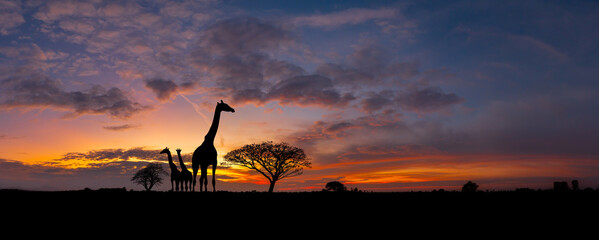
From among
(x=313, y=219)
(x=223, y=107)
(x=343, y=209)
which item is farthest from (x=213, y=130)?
(x=313, y=219)

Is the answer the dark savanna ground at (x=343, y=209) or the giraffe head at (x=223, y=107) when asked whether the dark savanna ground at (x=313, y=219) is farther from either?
the giraffe head at (x=223, y=107)

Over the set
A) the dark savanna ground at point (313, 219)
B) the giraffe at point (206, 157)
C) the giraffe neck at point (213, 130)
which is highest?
the giraffe neck at point (213, 130)

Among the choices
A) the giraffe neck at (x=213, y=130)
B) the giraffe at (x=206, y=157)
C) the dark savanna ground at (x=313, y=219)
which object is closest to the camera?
the dark savanna ground at (x=313, y=219)

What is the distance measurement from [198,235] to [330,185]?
240 feet

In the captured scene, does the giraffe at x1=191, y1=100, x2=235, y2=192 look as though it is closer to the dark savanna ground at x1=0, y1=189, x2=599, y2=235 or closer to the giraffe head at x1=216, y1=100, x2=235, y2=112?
the giraffe head at x1=216, y1=100, x2=235, y2=112

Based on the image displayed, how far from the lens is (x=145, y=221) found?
9750 mm

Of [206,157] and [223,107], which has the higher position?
[223,107]

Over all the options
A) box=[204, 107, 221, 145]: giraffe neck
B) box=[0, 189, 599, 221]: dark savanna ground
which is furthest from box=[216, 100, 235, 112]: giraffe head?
box=[0, 189, 599, 221]: dark savanna ground

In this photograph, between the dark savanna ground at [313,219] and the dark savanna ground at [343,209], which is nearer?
the dark savanna ground at [313,219]

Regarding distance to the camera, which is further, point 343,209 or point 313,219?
point 343,209

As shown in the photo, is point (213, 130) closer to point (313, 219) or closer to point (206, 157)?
point (206, 157)

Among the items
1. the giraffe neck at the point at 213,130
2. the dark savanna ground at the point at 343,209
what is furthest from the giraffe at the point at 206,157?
the dark savanna ground at the point at 343,209

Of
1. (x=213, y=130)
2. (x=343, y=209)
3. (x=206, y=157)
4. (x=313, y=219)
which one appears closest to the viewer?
(x=313, y=219)

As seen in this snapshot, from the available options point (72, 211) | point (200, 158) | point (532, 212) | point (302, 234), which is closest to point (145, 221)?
point (72, 211)
